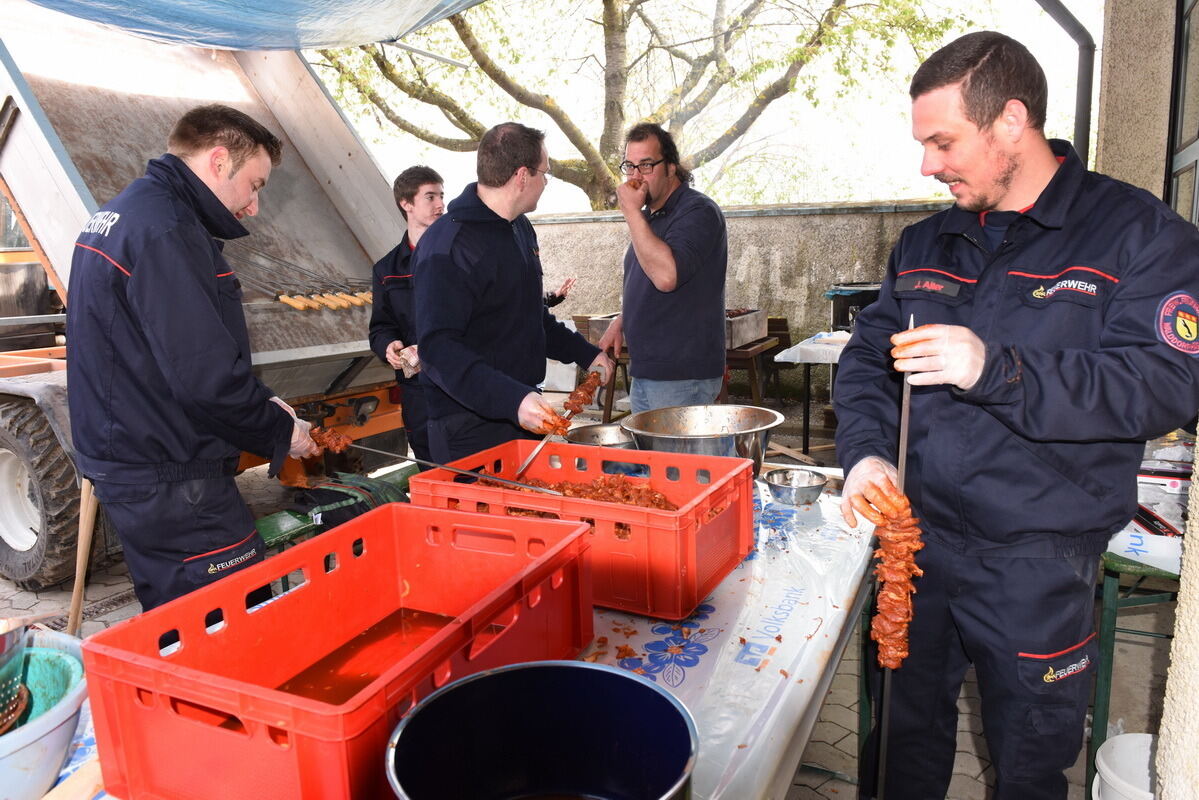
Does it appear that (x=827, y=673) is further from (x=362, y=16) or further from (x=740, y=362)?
(x=740, y=362)

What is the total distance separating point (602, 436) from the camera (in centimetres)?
321

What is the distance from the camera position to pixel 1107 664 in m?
2.68

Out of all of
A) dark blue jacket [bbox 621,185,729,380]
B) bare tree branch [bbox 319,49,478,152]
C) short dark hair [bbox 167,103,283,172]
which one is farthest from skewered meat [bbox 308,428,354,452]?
bare tree branch [bbox 319,49,478,152]

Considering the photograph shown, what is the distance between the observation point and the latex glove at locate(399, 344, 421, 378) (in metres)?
3.95

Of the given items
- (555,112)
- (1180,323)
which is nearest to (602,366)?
(1180,323)

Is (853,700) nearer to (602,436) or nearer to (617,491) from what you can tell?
(602,436)

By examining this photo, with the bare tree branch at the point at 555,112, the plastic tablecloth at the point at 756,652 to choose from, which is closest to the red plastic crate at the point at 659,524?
the plastic tablecloth at the point at 756,652

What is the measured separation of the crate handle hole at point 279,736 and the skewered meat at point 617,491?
3.28 ft

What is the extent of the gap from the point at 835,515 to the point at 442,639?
1.72 metres

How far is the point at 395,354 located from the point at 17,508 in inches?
114

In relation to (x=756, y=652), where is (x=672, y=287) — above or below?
above

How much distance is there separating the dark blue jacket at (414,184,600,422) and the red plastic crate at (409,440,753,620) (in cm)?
45

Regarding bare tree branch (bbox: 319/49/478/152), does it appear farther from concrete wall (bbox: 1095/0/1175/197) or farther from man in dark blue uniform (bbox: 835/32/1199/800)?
man in dark blue uniform (bbox: 835/32/1199/800)

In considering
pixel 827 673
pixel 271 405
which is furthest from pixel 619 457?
pixel 271 405
